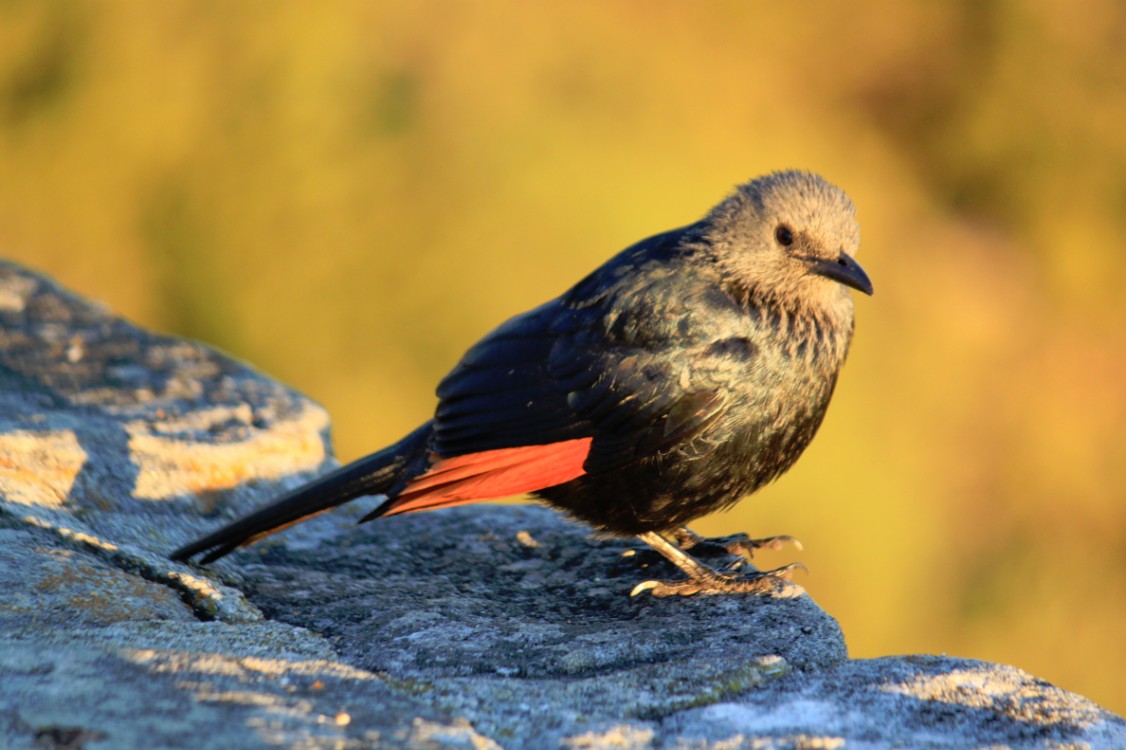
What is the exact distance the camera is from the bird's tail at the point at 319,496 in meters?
3.08

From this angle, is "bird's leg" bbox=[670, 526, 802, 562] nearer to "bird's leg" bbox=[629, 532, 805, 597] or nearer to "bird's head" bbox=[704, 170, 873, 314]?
"bird's leg" bbox=[629, 532, 805, 597]

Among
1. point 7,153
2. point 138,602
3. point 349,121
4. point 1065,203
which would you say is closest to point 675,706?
point 138,602

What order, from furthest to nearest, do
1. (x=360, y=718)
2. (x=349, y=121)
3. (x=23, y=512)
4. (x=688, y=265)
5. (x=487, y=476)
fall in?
(x=349, y=121) → (x=688, y=265) → (x=487, y=476) → (x=23, y=512) → (x=360, y=718)

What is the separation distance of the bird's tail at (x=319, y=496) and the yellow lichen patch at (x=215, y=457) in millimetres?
381

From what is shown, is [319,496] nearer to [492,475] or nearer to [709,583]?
[492,475]

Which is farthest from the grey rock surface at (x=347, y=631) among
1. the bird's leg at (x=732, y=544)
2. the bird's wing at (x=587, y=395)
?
the bird's wing at (x=587, y=395)

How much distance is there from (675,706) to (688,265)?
140 centimetres

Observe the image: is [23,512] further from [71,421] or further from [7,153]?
[7,153]

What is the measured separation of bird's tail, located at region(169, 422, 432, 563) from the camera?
308 cm

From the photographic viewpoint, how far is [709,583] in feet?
10.3

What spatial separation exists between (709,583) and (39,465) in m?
1.78

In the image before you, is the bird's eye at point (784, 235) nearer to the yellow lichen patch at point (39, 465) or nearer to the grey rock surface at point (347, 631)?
the grey rock surface at point (347, 631)

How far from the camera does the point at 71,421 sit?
348cm

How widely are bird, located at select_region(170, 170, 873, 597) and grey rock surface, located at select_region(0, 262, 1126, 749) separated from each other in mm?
207
